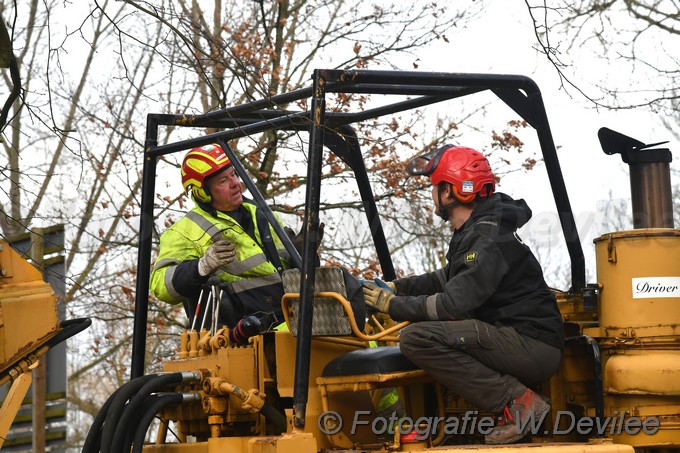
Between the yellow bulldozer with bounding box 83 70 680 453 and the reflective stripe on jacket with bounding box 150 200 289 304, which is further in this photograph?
the reflective stripe on jacket with bounding box 150 200 289 304

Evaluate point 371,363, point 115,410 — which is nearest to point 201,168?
point 115,410

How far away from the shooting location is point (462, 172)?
5.45 metres

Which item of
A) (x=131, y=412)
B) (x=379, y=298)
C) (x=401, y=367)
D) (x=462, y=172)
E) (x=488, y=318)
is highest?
(x=462, y=172)

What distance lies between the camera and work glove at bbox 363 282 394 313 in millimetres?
5207

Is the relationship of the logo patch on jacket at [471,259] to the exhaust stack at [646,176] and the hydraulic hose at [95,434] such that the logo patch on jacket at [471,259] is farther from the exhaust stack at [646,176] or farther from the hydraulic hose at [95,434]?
the hydraulic hose at [95,434]

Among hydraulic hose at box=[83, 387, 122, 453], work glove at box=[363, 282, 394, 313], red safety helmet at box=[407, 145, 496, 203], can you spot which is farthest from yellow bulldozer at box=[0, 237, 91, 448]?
red safety helmet at box=[407, 145, 496, 203]

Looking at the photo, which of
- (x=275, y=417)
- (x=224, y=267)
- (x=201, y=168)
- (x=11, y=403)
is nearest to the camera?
(x=275, y=417)

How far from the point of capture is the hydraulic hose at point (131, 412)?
5.20m

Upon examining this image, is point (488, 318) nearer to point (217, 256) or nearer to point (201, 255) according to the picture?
point (217, 256)

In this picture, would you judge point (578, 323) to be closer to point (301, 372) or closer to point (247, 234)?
point (301, 372)

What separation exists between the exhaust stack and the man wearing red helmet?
717 millimetres

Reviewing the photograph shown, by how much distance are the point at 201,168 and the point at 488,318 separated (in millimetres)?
2325

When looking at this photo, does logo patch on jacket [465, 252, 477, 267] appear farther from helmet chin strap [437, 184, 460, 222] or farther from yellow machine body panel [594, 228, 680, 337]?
yellow machine body panel [594, 228, 680, 337]

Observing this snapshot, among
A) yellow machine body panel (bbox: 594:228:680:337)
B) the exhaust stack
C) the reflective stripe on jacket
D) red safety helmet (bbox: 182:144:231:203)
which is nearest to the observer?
yellow machine body panel (bbox: 594:228:680:337)
